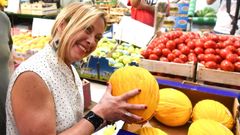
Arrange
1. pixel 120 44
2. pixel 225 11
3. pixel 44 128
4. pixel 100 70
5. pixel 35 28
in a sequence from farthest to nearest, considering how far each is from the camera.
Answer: pixel 225 11, pixel 35 28, pixel 120 44, pixel 100 70, pixel 44 128

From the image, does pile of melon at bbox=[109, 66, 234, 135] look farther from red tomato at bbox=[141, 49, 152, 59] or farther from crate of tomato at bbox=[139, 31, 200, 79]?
red tomato at bbox=[141, 49, 152, 59]

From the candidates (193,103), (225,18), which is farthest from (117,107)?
(225,18)

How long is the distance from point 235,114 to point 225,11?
300 cm

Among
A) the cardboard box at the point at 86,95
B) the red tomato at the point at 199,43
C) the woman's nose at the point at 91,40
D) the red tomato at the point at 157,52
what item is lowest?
the cardboard box at the point at 86,95

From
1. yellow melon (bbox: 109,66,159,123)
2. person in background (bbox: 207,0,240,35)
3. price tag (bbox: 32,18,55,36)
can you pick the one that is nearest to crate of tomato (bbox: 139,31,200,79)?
yellow melon (bbox: 109,66,159,123)

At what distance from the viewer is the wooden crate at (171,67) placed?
6.02 ft

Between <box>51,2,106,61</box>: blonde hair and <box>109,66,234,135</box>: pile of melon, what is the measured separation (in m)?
0.24

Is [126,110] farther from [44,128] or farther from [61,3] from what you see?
[61,3]

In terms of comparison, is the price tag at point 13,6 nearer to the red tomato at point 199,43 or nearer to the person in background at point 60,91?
the red tomato at point 199,43

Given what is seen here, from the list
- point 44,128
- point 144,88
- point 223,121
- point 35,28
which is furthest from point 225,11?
point 44,128

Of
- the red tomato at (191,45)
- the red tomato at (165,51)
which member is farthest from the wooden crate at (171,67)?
the red tomato at (191,45)

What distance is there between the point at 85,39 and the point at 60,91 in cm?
22

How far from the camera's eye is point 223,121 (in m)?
1.30

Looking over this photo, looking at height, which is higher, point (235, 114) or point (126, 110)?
point (126, 110)
